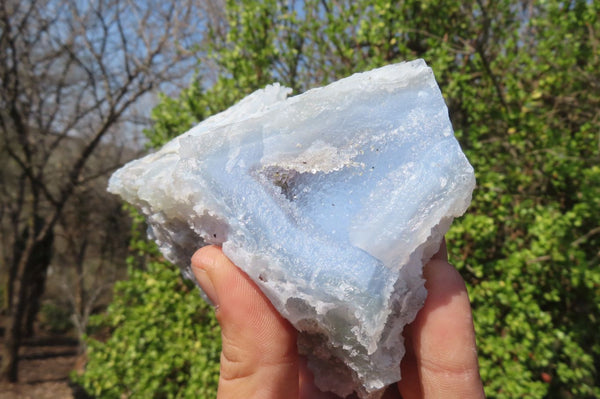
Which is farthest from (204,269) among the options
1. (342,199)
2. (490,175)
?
(490,175)

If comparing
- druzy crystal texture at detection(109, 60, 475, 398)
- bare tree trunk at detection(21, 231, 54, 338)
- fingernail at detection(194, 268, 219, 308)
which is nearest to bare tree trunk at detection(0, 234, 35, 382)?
bare tree trunk at detection(21, 231, 54, 338)

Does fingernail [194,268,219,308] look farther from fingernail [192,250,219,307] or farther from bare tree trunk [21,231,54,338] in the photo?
bare tree trunk [21,231,54,338]

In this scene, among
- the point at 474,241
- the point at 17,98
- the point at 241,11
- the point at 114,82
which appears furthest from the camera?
the point at 114,82

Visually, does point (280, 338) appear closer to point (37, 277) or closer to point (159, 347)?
point (159, 347)

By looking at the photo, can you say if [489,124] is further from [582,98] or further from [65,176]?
[65,176]

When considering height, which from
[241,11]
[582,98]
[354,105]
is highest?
[241,11]

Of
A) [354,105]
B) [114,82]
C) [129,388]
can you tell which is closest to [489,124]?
[354,105]

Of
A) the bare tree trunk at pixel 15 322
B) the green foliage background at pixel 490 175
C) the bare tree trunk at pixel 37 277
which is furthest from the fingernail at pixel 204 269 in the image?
the bare tree trunk at pixel 37 277

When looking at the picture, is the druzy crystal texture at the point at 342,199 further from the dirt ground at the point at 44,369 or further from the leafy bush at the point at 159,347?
the dirt ground at the point at 44,369
